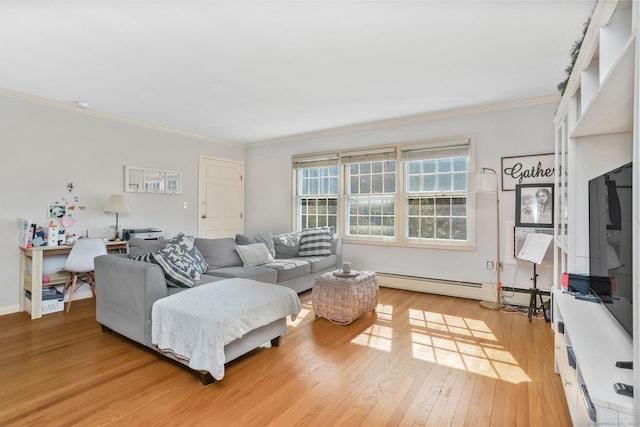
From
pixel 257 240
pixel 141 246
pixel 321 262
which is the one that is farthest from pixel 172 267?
pixel 321 262

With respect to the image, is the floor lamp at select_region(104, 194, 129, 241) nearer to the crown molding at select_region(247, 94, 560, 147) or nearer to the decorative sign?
the crown molding at select_region(247, 94, 560, 147)

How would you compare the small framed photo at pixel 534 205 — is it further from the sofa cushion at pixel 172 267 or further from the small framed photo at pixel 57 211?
the small framed photo at pixel 57 211

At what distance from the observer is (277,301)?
2.54 metres

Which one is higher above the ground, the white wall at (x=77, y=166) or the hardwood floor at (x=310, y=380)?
the white wall at (x=77, y=166)

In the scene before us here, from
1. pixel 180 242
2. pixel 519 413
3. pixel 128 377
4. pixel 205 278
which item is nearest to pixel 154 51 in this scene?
pixel 180 242

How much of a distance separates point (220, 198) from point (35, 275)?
114 inches

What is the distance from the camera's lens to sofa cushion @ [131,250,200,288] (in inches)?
110

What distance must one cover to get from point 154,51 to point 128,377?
2.46m

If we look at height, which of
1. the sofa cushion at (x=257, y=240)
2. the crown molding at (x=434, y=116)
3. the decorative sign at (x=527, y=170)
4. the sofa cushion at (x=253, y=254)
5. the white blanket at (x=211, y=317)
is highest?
the crown molding at (x=434, y=116)

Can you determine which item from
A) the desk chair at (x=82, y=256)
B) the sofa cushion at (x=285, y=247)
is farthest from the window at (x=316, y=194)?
the desk chair at (x=82, y=256)

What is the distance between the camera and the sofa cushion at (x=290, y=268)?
12.9 ft

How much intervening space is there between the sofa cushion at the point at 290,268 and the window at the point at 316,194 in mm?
1212

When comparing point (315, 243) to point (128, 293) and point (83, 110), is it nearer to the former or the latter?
point (128, 293)

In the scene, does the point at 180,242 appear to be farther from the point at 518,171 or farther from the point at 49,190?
the point at 518,171
